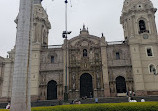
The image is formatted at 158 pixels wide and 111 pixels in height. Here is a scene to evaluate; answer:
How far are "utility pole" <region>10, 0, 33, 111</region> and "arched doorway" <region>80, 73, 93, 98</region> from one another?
68.5ft

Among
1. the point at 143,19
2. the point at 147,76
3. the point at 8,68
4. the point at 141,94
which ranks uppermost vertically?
the point at 143,19

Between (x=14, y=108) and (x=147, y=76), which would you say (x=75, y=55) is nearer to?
(x=147, y=76)

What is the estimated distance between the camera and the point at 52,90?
99.0 ft

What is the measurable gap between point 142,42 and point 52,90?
1743 cm

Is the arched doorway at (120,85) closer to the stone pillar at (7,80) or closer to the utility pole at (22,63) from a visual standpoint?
the stone pillar at (7,80)

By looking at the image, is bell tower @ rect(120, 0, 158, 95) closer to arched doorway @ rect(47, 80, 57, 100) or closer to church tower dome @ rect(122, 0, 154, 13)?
church tower dome @ rect(122, 0, 154, 13)

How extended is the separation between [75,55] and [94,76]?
506 centimetres

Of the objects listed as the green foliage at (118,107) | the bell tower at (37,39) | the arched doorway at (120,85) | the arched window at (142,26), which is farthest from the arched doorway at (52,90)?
the green foliage at (118,107)

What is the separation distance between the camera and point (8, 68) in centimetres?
3091

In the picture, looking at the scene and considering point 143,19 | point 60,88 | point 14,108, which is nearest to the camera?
point 14,108

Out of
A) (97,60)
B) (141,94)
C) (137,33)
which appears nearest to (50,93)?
(97,60)

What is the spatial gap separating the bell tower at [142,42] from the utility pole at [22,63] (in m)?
21.8

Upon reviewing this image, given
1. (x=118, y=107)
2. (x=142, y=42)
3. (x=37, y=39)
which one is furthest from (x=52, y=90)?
(x=118, y=107)

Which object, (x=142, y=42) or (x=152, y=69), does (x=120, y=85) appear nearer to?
(x=152, y=69)
